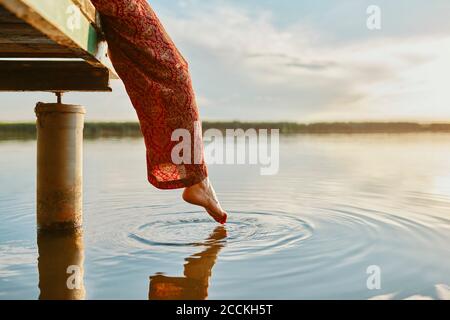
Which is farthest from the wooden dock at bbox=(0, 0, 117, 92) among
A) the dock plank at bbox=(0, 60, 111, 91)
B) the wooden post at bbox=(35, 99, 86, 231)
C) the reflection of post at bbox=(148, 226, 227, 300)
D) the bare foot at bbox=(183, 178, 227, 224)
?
the reflection of post at bbox=(148, 226, 227, 300)

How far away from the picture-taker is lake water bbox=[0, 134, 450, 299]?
274 centimetres

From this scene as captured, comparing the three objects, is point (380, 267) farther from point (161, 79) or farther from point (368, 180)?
point (368, 180)

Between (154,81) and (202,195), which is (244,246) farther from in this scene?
(154,81)

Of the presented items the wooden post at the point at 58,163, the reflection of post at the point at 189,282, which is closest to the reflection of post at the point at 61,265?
the wooden post at the point at 58,163

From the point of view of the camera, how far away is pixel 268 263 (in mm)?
3123

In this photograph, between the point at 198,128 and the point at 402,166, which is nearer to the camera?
the point at 198,128

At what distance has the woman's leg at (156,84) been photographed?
3088mm

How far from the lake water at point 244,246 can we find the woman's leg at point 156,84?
0.46m

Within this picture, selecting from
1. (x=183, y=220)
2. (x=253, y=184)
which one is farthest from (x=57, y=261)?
(x=253, y=184)

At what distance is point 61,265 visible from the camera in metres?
3.19

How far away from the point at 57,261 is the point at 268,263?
118 centimetres

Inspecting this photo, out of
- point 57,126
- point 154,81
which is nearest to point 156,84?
point 154,81

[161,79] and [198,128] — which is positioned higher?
[161,79]
